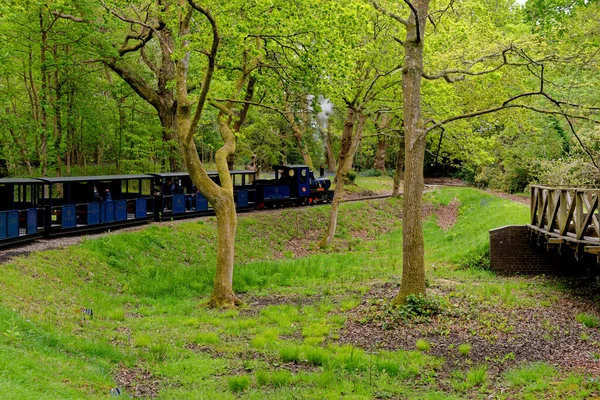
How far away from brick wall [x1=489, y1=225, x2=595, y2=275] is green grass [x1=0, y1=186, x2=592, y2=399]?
2.52ft

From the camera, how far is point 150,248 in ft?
63.8

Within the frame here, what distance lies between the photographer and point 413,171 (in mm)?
12664

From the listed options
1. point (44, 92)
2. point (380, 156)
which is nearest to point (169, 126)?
point (44, 92)

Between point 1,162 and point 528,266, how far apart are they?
27.9 m

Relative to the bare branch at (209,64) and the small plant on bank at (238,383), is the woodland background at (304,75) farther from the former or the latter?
the small plant on bank at (238,383)

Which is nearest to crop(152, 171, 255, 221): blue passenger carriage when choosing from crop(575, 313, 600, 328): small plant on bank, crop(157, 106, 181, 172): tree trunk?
crop(157, 106, 181, 172): tree trunk

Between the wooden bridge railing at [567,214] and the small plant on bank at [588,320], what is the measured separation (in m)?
1.38

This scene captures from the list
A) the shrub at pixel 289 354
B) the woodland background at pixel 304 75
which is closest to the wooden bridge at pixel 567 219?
the woodland background at pixel 304 75

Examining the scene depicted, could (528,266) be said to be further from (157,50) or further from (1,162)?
(1,162)

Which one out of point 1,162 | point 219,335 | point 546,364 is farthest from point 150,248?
point 1,162

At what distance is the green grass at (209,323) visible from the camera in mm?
8227

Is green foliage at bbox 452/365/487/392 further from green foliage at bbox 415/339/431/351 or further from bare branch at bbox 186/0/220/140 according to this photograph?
bare branch at bbox 186/0/220/140

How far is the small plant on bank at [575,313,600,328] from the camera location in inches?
435

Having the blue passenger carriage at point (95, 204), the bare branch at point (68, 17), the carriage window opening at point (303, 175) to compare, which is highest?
the bare branch at point (68, 17)
